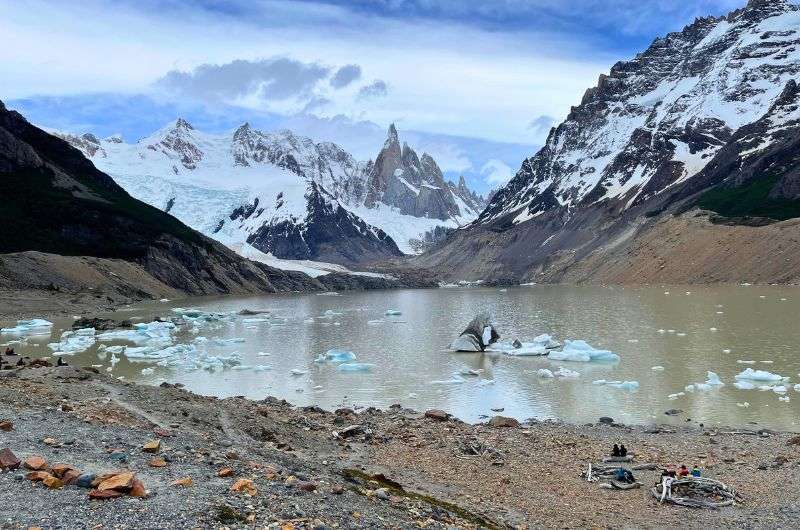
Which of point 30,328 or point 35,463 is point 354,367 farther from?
point 30,328

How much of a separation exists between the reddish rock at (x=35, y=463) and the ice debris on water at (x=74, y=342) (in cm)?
3746

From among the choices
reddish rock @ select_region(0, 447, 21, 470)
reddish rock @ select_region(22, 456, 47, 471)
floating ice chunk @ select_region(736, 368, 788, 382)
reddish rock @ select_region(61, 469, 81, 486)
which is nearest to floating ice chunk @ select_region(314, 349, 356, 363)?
floating ice chunk @ select_region(736, 368, 788, 382)

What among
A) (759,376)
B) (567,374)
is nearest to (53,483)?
(567,374)

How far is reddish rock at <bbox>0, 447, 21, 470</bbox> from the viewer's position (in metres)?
10.6

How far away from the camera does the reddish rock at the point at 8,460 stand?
1060 centimetres

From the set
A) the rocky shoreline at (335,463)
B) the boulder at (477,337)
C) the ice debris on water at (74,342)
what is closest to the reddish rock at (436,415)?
the rocky shoreline at (335,463)

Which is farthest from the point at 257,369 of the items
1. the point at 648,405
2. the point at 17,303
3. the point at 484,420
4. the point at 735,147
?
the point at 735,147

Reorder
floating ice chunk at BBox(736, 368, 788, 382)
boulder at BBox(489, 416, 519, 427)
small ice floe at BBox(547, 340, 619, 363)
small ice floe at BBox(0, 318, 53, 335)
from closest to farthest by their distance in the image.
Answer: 1. boulder at BBox(489, 416, 519, 427)
2. floating ice chunk at BBox(736, 368, 788, 382)
3. small ice floe at BBox(547, 340, 619, 363)
4. small ice floe at BBox(0, 318, 53, 335)

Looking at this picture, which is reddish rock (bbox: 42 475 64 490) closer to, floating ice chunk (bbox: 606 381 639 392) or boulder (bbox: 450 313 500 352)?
floating ice chunk (bbox: 606 381 639 392)

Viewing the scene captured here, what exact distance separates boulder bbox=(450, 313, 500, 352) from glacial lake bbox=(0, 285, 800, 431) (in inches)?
48.1

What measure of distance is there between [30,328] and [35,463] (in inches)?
2226

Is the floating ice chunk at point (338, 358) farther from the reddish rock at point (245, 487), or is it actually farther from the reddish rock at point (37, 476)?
the reddish rock at point (37, 476)

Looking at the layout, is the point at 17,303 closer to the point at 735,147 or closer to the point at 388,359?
the point at 388,359

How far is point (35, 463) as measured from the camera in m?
10.8
